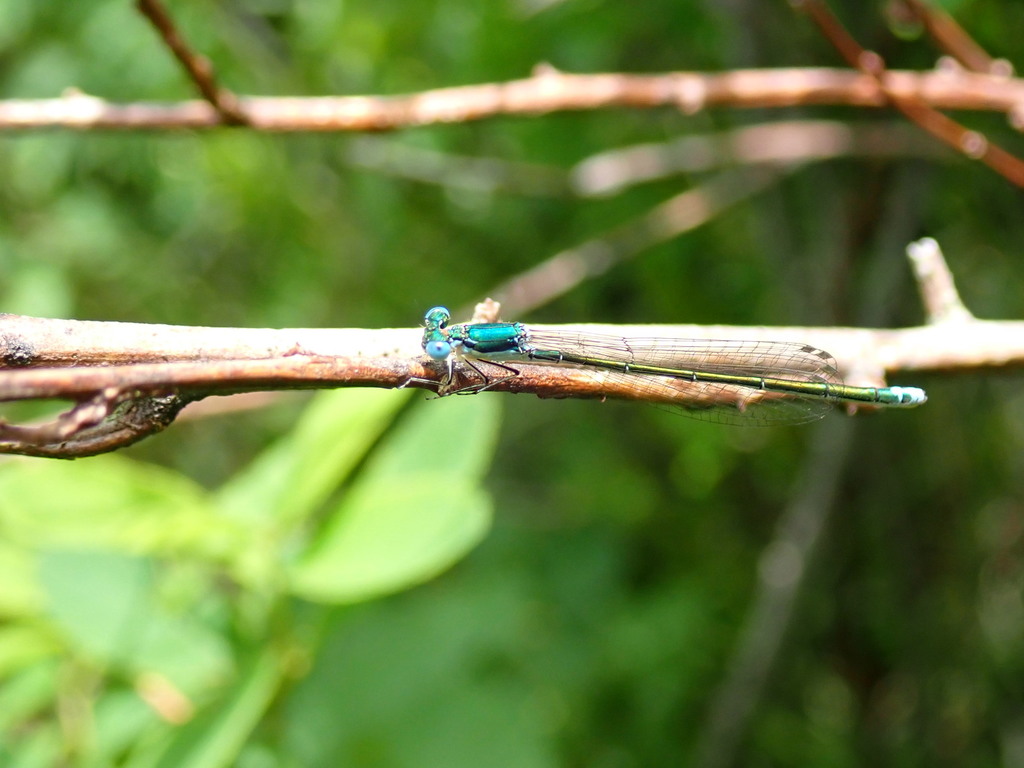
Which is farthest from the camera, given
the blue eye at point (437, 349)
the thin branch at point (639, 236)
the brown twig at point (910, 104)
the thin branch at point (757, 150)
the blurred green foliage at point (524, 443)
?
the thin branch at point (639, 236)

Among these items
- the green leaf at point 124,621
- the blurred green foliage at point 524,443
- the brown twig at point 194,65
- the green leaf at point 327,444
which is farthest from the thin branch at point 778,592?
the brown twig at point 194,65

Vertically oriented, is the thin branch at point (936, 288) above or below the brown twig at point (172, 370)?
above

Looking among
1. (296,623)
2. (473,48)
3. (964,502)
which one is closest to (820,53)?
(473,48)

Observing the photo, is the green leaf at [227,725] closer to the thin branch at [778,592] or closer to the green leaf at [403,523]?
the green leaf at [403,523]

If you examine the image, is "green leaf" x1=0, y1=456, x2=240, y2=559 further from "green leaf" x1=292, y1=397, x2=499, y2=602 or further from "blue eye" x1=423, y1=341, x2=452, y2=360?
"blue eye" x1=423, y1=341, x2=452, y2=360

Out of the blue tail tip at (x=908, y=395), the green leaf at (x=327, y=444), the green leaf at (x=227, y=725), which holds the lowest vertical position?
the green leaf at (x=227, y=725)

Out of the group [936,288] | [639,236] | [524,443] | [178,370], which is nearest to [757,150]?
[639,236]

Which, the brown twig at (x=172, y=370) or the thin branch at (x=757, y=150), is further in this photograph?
the thin branch at (x=757, y=150)

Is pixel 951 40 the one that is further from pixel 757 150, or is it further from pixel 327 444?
pixel 327 444
